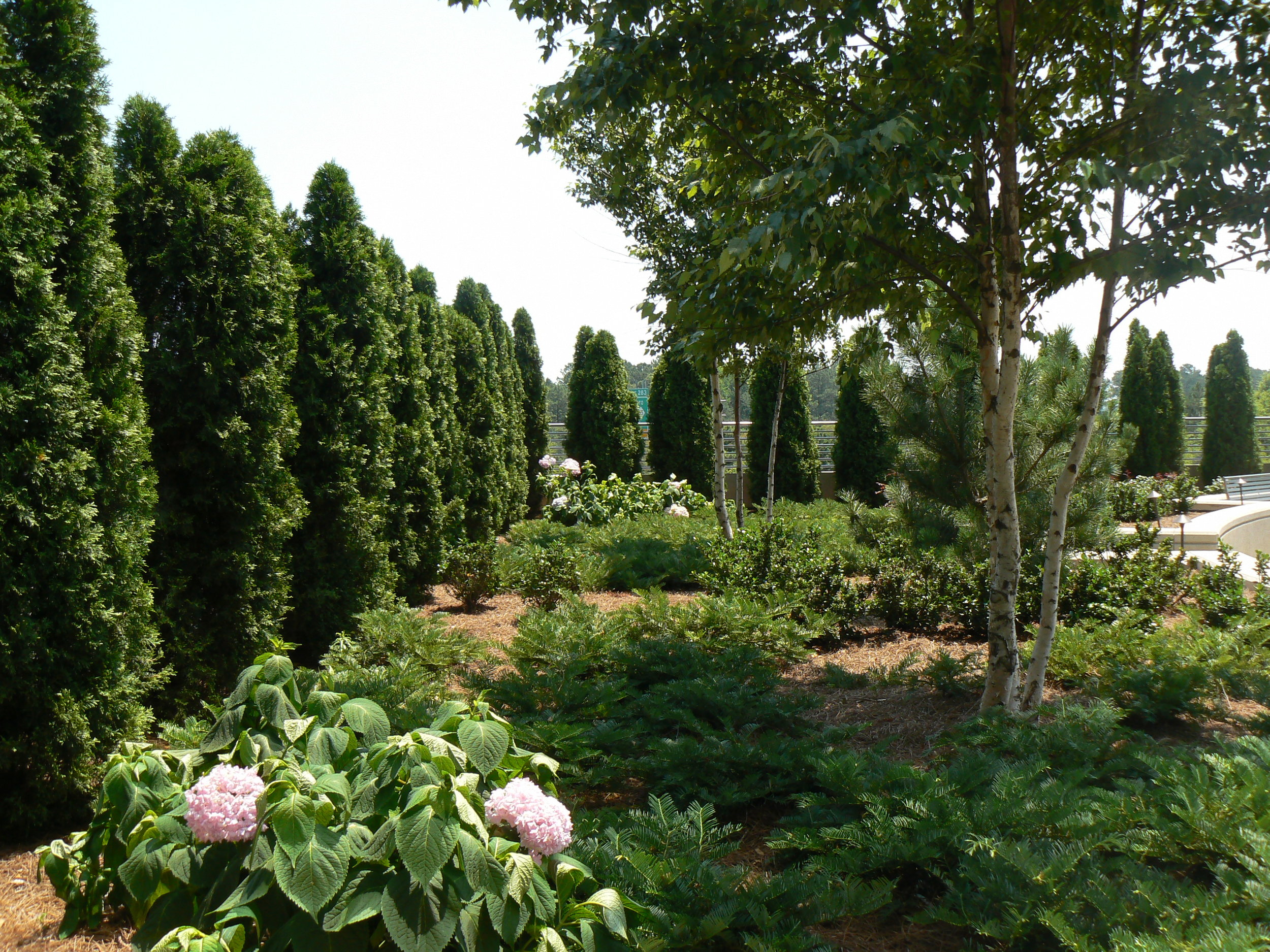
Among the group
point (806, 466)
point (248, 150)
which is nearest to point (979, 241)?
point (248, 150)

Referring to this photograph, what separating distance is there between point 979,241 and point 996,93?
0.72 m

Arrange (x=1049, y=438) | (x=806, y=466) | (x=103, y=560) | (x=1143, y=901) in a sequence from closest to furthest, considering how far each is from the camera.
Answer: (x=1143, y=901), (x=103, y=560), (x=1049, y=438), (x=806, y=466)

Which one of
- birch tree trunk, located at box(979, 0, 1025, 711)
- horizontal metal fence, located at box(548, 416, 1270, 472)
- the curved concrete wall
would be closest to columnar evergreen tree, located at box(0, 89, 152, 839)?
birch tree trunk, located at box(979, 0, 1025, 711)

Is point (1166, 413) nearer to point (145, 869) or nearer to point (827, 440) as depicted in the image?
point (827, 440)

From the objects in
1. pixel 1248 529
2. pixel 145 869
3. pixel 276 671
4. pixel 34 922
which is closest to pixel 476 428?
pixel 34 922

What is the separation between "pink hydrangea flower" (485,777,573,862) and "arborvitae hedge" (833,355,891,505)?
13260 mm

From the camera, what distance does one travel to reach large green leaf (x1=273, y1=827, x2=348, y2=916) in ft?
5.17

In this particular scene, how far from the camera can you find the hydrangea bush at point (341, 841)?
5.32 ft

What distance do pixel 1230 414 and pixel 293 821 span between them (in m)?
23.2

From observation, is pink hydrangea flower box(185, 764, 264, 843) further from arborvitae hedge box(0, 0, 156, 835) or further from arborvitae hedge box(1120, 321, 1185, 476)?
arborvitae hedge box(1120, 321, 1185, 476)

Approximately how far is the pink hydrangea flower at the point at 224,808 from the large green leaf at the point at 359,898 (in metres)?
Answer: 0.27

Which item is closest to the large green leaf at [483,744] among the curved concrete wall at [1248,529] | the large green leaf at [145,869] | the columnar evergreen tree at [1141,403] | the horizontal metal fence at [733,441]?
the large green leaf at [145,869]

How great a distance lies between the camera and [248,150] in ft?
15.3

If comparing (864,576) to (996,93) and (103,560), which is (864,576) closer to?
(996,93)
